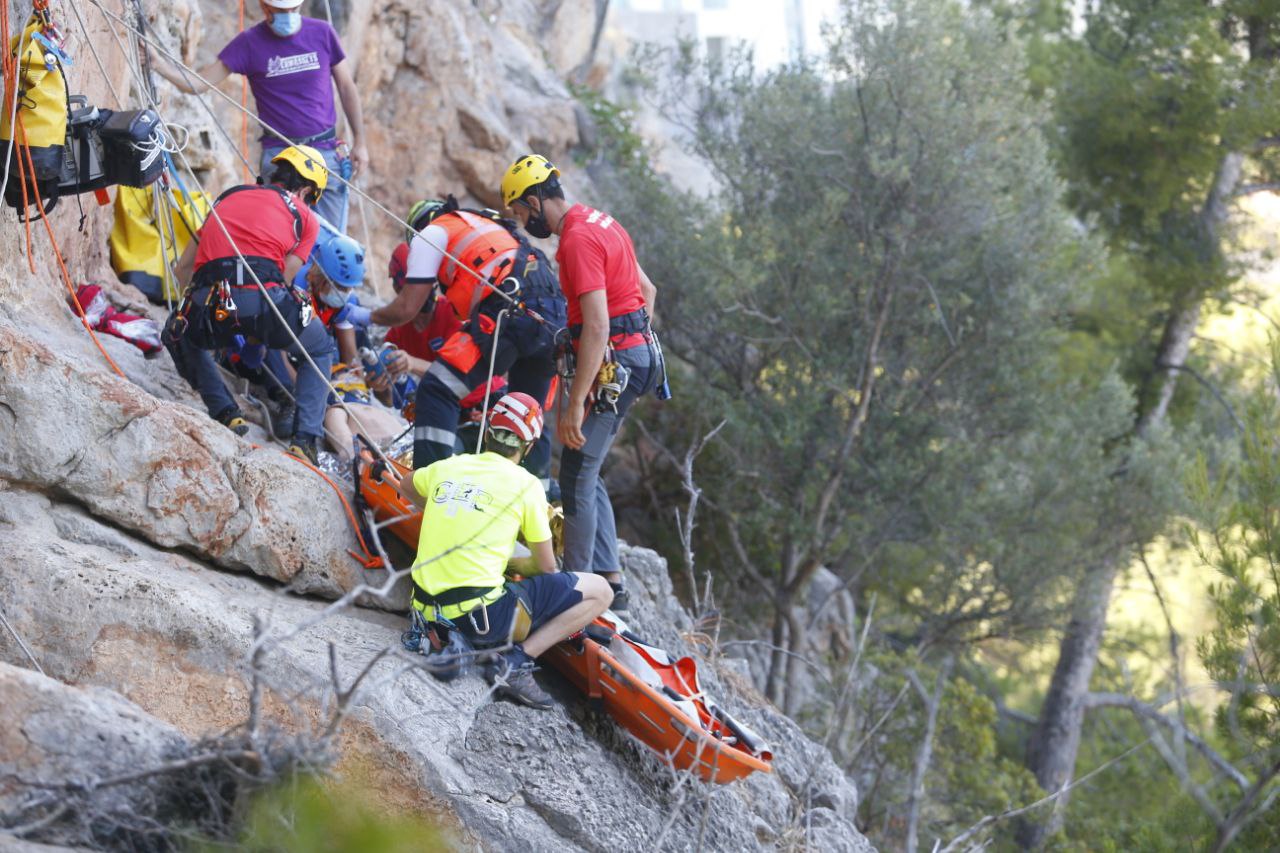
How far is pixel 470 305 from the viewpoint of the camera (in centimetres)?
595

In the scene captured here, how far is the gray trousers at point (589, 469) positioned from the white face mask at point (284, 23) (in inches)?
119

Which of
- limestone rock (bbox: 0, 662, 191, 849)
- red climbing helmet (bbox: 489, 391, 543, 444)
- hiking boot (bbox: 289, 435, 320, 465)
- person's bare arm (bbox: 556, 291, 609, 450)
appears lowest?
limestone rock (bbox: 0, 662, 191, 849)

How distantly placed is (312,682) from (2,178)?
2519 mm

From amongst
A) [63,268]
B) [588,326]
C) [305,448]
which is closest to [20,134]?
[63,268]

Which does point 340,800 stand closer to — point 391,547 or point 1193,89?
point 391,547

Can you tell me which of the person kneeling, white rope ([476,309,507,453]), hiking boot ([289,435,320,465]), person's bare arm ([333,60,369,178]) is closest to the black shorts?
the person kneeling

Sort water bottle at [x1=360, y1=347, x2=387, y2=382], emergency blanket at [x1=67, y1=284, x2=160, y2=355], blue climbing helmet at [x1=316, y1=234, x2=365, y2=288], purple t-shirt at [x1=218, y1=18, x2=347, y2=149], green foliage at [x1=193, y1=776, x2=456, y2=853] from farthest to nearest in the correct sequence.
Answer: water bottle at [x1=360, y1=347, x2=387, y2=382] < purple t-shirt at [x1=218, y1=18, x2=347, y2=149] < blue climbing helmet at [x1=316, y1=234, x2=365, y2=288] < emergency blanket at [x1=67, y1=284, x2=160, y2=355] < green foliage at [x1=193, y1=776, x2=456, y2=853]

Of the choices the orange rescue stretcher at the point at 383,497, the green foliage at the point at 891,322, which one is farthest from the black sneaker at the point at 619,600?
the green foliage at the point at 891,322

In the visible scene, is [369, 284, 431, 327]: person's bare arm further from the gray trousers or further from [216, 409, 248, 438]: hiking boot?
the gray trousers

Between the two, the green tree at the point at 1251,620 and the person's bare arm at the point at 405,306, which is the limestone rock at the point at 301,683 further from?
the green tree at the point at 1251,620

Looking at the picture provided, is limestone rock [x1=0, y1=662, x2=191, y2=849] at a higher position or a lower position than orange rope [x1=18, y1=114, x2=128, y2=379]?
lower

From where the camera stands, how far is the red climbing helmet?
17.3 feet

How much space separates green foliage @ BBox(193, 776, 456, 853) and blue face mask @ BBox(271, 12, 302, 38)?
4.70m

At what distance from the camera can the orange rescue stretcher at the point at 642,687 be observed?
5430 millimetres
